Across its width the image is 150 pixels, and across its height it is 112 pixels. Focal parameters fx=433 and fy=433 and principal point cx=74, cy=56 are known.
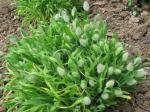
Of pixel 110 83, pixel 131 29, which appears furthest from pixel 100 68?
pixel 131 29

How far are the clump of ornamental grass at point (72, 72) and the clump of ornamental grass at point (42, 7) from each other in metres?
0.95

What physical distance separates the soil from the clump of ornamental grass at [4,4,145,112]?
0.12 m

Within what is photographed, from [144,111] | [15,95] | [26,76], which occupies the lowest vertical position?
[144,111]

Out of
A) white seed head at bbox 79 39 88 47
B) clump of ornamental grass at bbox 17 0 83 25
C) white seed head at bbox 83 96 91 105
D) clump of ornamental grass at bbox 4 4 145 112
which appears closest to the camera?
white seed head at bbox 83 96 91 105

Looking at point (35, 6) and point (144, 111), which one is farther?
point (35, 6)

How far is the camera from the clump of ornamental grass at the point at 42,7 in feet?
14.3

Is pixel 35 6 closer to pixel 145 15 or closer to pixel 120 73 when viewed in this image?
pixel 145 15

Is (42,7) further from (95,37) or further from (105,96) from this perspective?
(105,96)

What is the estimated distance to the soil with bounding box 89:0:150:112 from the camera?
10.7 ft

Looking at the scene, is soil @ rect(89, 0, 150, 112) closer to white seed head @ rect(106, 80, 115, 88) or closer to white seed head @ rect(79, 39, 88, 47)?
white seed head @ rect(106, 80, 115, 88)

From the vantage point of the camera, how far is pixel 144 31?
3947mm

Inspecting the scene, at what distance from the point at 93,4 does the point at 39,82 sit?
157 centimetres

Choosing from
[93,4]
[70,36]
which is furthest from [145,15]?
[70,36]

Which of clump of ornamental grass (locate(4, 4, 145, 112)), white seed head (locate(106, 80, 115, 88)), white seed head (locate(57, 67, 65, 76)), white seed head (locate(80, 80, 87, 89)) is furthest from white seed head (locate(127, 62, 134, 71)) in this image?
white seed head (locate(57, 67, 65, 76))
